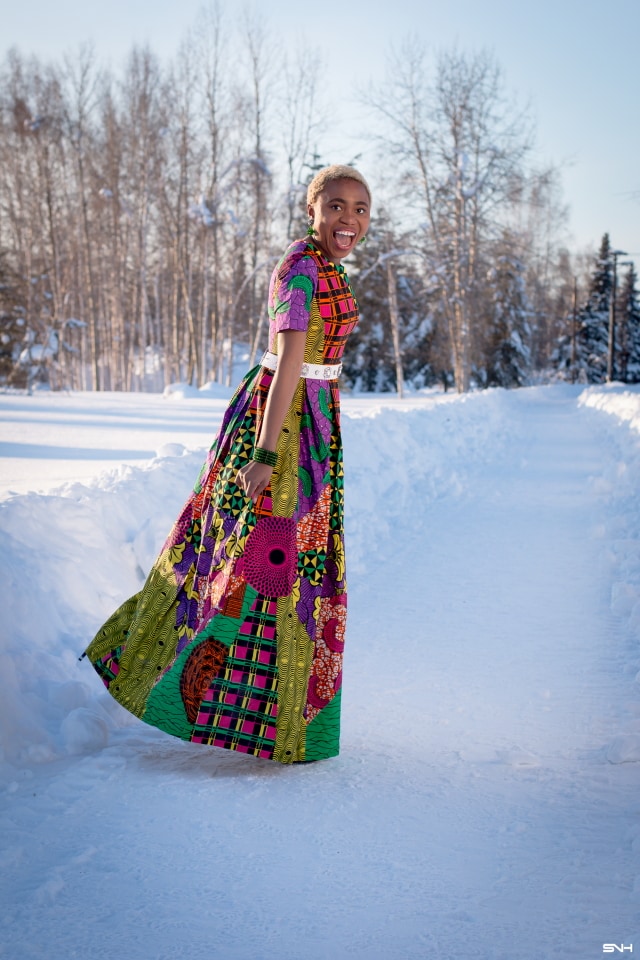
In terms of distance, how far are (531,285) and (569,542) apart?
54884 millimetres

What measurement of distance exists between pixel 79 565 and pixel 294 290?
6.71 ft

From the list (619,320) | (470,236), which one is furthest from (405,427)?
(619,320)

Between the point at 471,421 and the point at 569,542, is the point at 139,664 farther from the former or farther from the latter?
the point at 471,421

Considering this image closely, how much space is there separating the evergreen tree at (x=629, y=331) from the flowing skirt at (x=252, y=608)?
61739 mm

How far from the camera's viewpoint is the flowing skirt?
8.44 feet

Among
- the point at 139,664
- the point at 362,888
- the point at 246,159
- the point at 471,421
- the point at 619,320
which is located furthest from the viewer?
the point at 619,320

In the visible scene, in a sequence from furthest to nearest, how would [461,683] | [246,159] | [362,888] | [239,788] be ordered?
[246,159], [461,683], [239,788], [362,888]

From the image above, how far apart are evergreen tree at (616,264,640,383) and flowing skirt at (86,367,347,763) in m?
61.7

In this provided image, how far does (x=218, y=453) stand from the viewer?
2.73 meters

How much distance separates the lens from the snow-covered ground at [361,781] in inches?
71.5

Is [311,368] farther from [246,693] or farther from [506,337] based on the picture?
[506,337]

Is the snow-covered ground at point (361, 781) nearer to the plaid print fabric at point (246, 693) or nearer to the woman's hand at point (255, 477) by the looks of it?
the plaid print fabric at point (246, 693)

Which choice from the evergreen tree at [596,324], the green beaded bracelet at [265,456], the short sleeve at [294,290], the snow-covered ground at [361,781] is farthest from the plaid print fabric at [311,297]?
the evergreen tree at [596,324]

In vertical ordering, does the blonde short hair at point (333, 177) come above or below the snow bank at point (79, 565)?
above
